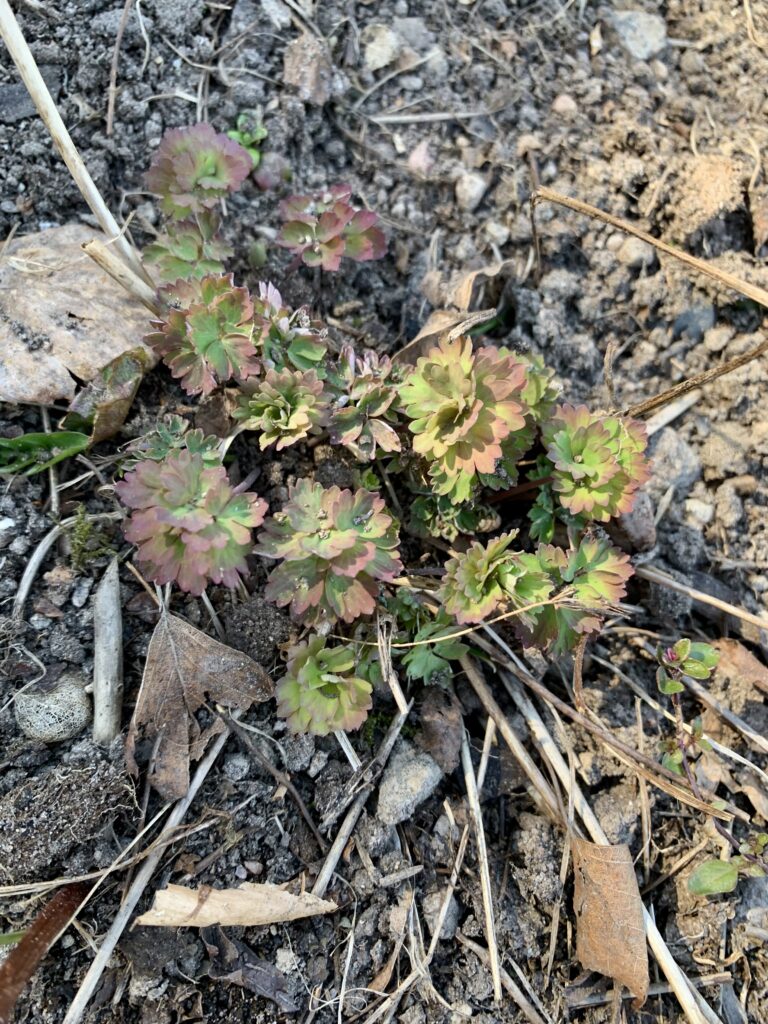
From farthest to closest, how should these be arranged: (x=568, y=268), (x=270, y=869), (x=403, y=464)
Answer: (x=568, y=268), (x=403, y=464), (x=270, y=869)

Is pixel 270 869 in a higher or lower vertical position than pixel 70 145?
lower

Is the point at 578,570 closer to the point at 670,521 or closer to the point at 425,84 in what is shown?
the point at 670,521

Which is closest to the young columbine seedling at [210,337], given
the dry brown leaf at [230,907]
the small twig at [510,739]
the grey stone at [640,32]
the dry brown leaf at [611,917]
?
the small twig at [510,739]

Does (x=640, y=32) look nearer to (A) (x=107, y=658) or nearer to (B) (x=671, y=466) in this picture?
(B) (x=671, y=466)

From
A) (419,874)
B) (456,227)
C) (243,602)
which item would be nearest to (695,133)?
(456,227)

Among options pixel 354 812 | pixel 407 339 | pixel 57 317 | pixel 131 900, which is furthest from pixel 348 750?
pixel 57 317

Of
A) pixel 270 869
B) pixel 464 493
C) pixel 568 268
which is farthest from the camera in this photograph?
pixel 568 268

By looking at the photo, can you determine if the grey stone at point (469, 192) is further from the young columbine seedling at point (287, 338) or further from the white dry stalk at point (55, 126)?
the white dry stalk at point (55, 126)

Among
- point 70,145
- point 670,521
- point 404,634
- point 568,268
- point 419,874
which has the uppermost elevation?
point 70,145
